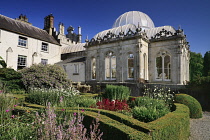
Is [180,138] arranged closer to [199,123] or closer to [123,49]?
[199,123]

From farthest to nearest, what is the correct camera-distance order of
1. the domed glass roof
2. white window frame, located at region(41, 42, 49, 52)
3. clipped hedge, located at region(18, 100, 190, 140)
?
the domed glass roof, white window frame, located at region(41, 42, 49, 52), clipped hedge, located at region(18, 100, 190, 140)

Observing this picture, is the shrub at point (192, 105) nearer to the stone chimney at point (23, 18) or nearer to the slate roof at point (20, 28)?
the slate roof at point (20, 28)

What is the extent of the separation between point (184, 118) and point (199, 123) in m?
3.38

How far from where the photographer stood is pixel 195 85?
32.8 feet

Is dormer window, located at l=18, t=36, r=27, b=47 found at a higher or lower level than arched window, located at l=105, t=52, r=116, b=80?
higher

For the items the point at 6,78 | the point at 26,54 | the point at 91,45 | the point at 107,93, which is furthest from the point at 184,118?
the point at 26,54

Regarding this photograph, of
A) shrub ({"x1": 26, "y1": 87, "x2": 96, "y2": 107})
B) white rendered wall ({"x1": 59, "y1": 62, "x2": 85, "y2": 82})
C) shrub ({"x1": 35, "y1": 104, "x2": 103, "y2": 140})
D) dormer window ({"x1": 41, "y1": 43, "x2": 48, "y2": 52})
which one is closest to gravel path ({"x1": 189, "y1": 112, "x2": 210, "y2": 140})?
shrub ({"x1": 26, "y1": 87, "x2": 96, "y2": 107})

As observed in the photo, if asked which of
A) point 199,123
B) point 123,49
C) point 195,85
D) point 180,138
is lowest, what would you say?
point 199,123

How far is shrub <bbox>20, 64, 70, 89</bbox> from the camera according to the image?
1070 centimetres

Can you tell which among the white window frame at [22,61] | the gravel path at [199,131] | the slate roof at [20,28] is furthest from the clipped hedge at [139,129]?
the slate roof at [20,28]

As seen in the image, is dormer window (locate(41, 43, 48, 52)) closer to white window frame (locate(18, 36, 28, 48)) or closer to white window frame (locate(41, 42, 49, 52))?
white window frame (locate(41, 42, 49, 52))

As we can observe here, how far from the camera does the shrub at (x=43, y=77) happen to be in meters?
10.7

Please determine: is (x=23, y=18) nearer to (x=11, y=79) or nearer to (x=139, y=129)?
(x=11, y=79)

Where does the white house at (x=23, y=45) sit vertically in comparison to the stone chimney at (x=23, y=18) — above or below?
below
